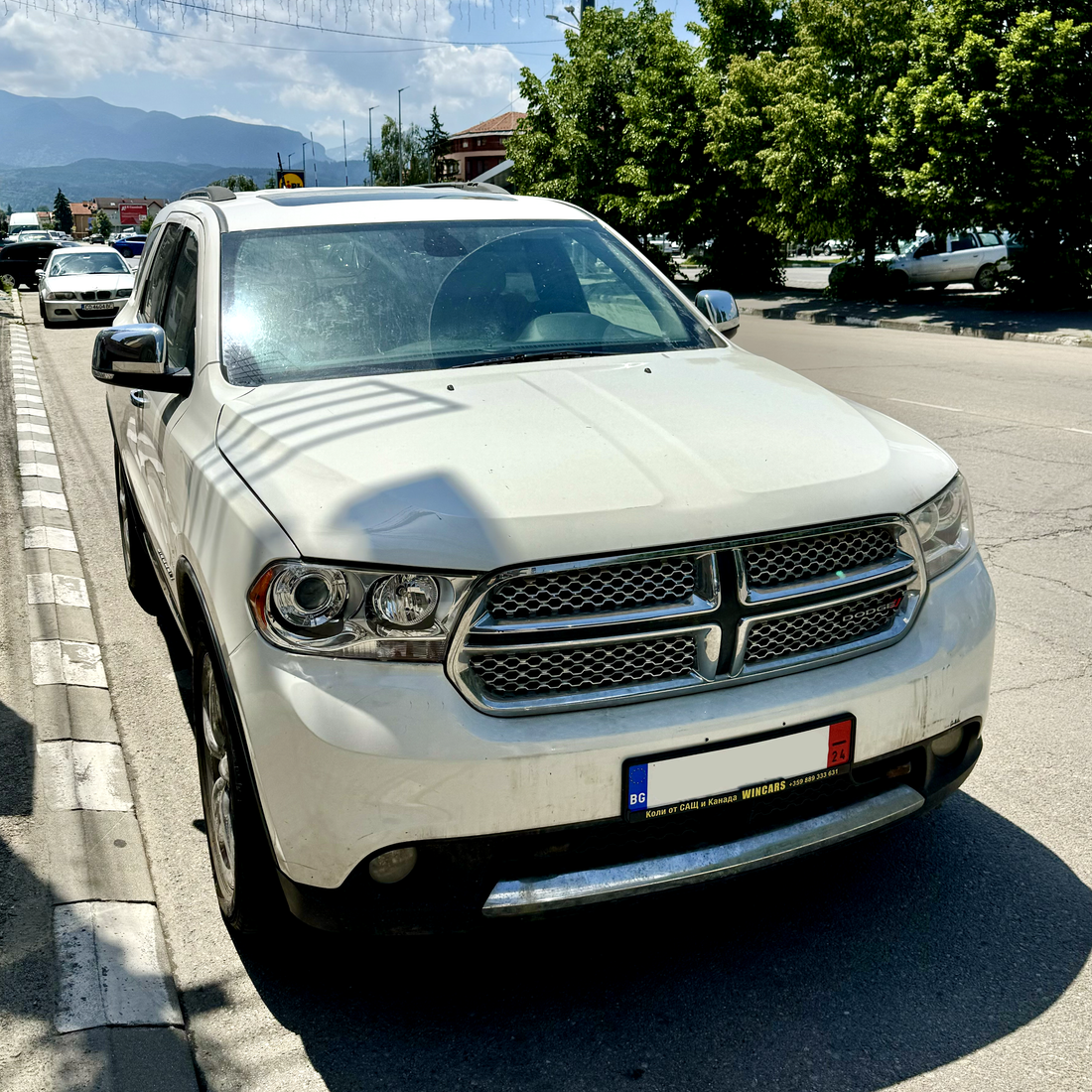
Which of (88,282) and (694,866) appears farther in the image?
(88,282)

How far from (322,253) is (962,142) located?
20180 mm

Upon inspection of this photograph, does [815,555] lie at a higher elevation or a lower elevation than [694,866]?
higher

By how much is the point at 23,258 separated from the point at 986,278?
2941 cm

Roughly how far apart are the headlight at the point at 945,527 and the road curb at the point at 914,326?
16493mm

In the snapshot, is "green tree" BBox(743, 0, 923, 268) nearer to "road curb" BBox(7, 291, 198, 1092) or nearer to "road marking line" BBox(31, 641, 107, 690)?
"road marking line" BBox(31, 641, 107, 690)

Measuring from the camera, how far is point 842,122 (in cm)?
2406

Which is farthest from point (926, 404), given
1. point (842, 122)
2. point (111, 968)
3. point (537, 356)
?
point (842, 122)

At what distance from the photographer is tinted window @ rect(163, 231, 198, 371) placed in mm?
3686

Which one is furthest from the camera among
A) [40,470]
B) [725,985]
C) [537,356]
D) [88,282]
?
[88,282]

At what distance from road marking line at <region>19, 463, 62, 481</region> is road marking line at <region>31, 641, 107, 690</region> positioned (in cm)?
380

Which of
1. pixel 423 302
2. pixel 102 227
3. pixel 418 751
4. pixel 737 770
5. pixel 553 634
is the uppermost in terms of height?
pixel 423 302

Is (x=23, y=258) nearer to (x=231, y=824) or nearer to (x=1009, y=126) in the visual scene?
(x=1009, y=126)

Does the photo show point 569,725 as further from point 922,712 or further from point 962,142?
point 962,142

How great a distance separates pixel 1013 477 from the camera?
7.90 meters
